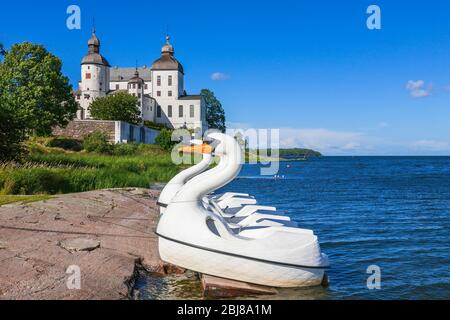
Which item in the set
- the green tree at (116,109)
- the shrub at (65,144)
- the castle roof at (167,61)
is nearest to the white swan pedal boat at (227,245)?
the shrub at (65,144)

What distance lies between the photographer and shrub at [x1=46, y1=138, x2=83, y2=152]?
169 ft

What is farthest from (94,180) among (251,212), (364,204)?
(364,204)

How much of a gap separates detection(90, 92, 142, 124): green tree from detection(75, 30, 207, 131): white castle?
12199 millimetres

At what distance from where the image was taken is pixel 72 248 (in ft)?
30.7

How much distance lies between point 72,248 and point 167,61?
82.2 m

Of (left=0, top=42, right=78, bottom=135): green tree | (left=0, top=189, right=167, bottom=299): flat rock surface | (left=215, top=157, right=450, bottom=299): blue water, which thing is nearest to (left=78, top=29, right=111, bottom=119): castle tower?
(left=0, top=42, right=78, bottom=135): green tree

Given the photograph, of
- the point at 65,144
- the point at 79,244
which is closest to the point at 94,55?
the point at 65,144

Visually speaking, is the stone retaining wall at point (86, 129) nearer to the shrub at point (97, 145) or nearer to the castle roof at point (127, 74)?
the shrub at point (97, 145)

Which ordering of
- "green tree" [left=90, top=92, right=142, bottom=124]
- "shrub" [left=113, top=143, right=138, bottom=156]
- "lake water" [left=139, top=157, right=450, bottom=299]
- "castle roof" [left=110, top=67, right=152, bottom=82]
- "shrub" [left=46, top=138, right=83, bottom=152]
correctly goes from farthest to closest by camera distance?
"castle roof" [left=110, top=67, right=152, bottom=82]
"green tree" [left=90, top=92, right=142, bottom=124]
"shrub" [left=46, top=138, right=83, bottom=152]
"shrub" [left=113, top=143, right=138, bottom=156]
"lake water" [left=139, top=157, right=450, bottom=299]

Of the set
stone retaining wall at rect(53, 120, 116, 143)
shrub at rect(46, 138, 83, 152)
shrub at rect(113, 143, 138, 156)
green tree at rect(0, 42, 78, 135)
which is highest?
green tree at rect(0, 42, 78, 135)

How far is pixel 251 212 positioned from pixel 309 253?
3772 mm

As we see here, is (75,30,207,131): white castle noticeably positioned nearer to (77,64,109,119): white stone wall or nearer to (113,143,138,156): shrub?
(77,64,109,119): white stone wall
